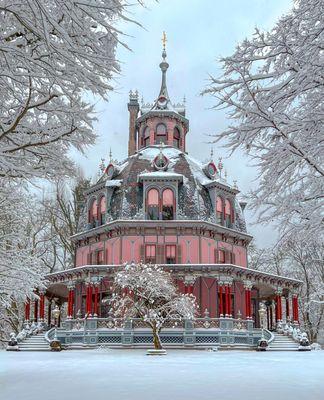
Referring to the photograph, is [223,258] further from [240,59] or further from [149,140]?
[240,59]

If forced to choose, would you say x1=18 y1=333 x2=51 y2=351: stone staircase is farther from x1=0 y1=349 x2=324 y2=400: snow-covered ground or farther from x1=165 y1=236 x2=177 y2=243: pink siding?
x1=0 y1=349 x2=324 y2=400: snow-covered ground

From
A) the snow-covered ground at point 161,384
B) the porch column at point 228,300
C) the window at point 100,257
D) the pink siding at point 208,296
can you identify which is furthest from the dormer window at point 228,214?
the snow-covered ground at point 161,384

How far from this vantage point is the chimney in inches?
1789

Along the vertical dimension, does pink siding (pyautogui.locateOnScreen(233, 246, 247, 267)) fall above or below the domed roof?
below

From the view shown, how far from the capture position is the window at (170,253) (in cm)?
3406

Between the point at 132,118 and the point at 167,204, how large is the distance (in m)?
14.5

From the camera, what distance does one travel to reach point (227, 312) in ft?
104

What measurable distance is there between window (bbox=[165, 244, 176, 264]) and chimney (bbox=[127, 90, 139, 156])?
13.6 metres

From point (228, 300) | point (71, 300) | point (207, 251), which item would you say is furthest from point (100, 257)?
point (228, 300)

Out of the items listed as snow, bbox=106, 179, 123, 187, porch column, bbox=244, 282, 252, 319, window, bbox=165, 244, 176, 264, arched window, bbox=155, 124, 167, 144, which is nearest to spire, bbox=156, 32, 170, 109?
arched window, bbox=155, 124, 167, 144

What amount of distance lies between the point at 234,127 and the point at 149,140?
33348 mm

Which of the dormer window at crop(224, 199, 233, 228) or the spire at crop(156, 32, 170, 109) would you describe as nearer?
Answer: the dormer window at crop(224, 199, 233, 228)

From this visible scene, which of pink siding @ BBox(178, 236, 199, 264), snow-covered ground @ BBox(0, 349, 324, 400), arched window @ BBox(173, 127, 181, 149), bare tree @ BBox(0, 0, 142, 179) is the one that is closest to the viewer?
bare tree @ BBox(0, 0, 142, 179)

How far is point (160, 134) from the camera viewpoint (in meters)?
41.9
